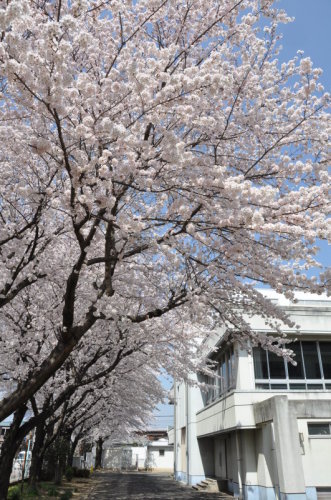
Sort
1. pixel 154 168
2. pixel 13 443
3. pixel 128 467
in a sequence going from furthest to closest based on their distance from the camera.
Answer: pixel 128 467 < pixel 13 443 < pixel 154 168

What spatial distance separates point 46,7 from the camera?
20.2ft

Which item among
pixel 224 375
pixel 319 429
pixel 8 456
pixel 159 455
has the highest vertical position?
pixel 224 375

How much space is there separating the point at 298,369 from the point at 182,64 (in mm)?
12726

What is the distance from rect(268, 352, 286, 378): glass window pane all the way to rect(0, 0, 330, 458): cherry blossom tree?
8.43m

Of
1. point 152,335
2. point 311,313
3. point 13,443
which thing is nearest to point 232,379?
Answer: point 311,313

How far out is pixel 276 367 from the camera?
1602 centimetres

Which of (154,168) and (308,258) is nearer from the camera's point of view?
(154,168)

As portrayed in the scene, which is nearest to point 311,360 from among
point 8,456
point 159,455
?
point 8,456

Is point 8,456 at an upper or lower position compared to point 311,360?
lower

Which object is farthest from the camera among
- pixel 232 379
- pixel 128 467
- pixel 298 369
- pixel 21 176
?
pixel 128 467

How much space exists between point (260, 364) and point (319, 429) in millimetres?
3161

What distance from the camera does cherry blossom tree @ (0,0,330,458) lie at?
5113 millimetres

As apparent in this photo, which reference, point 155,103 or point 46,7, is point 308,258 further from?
point 46,7

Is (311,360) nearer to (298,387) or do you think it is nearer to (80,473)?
(298,387)
